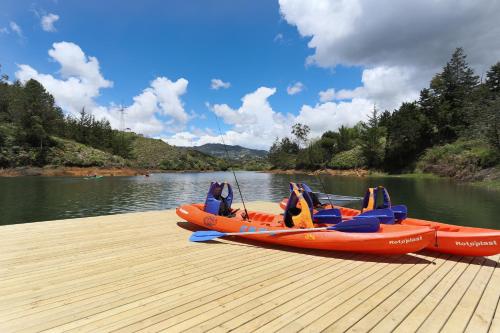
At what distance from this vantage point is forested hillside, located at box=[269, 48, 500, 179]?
4578cm

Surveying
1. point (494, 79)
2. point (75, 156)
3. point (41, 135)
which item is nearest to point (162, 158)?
point (75, 156)

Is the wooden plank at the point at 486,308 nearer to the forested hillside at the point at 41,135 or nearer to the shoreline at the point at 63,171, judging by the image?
the shoreline at the point at 63,171

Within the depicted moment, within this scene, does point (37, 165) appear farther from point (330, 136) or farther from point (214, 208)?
point (330, 136)

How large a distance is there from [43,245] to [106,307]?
14.2ft

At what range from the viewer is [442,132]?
61.0 metres

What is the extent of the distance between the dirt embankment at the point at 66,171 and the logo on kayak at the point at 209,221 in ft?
208

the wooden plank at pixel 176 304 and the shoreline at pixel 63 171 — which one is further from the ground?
the shoreline at pixel 63 171

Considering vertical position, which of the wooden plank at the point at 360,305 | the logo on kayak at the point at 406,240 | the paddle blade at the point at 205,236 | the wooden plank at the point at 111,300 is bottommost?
the wooden plank at the point at 111,300

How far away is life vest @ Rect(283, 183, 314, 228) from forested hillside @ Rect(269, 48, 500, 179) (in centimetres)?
4403

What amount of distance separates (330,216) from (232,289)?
347cm

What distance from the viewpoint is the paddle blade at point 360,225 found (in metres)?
6.51

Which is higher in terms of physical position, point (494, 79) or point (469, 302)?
point (494, 79)

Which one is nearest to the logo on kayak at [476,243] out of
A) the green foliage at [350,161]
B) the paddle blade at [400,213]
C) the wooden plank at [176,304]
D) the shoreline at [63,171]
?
the paddle blade at [400,213]

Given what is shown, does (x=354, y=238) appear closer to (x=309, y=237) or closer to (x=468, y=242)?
(x=309, y=237)
